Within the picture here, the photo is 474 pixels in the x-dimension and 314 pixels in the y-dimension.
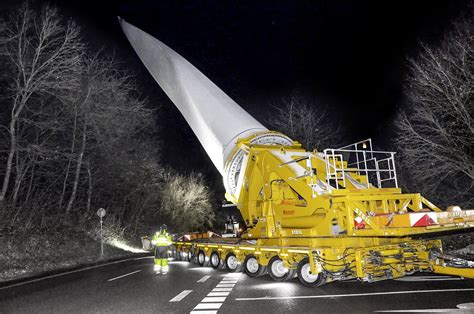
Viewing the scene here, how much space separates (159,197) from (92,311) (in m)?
31.6

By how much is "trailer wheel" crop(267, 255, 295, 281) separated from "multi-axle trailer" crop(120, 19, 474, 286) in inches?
1.0

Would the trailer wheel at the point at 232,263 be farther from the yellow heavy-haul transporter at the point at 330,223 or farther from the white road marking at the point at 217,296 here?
the white road marking at the point at 217,296

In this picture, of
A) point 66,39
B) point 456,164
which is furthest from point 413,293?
point 66,39

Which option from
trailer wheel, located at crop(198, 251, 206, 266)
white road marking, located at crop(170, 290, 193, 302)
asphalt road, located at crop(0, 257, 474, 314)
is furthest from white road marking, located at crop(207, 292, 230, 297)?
trailer wheel, located at crop(198, 251, 206, 266)

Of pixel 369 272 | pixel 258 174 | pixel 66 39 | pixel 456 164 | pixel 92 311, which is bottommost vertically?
pixel 92 311

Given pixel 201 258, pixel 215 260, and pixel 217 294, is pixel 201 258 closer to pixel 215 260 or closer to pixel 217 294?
pixel 215 260

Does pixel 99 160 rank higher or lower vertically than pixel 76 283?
higher

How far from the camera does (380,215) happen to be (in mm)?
8133

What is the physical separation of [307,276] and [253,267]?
2430 mm

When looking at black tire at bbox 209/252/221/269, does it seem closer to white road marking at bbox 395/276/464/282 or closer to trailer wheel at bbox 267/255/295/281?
trailer wheel at bbox 267/255/295/281

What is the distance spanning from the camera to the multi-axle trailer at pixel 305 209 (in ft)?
27.2

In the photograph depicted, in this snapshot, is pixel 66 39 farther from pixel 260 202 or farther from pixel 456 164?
pixel 456 164

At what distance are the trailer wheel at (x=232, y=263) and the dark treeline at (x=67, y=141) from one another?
9.79m

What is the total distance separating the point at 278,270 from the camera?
10.2 meters
